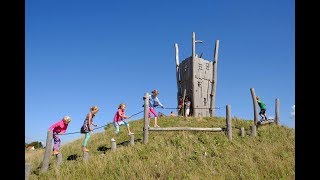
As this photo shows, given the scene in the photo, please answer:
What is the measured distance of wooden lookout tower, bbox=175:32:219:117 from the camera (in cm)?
2519

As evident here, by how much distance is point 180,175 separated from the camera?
11359mm

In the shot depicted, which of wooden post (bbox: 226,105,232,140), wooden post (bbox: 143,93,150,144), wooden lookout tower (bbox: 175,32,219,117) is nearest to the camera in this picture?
wooden post (bbox: 143,93,150,144)

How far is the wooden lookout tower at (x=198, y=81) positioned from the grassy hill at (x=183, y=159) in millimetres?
7300

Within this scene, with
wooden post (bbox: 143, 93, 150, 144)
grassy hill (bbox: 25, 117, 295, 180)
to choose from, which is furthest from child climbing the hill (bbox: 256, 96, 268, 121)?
wooden post (bbox: 143, 93, 150, 144)

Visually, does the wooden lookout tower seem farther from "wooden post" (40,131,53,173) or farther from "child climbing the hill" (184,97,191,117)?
"wooden post" (40,131,53,173)

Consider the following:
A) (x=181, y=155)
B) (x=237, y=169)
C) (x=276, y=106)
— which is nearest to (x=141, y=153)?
(x=181, y=155)

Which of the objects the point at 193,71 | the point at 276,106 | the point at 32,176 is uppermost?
the point at 193,71

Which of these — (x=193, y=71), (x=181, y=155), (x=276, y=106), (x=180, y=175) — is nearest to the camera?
(x=180, y=175)

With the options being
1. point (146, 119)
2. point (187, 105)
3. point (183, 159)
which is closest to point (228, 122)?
point (146, 119)

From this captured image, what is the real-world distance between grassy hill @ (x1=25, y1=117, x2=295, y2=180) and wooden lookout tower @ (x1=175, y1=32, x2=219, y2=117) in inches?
287

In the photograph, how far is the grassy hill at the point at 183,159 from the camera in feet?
38.0

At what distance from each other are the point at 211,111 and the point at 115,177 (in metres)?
15.1
